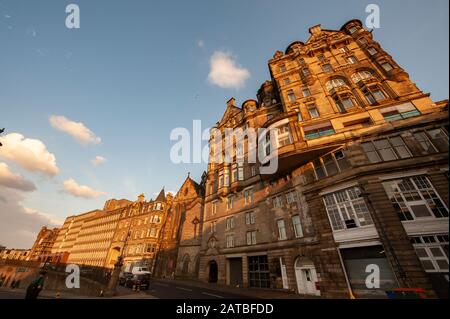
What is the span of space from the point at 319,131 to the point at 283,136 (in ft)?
13.1

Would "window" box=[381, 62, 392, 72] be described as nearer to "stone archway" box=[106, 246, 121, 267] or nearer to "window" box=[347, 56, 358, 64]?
"window" box=[347, 56, 358, 64]

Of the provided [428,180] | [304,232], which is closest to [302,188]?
[304,232]

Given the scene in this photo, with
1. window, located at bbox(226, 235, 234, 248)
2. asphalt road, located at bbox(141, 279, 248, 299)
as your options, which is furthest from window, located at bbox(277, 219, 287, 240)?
window, located at bbox(226, 235, 234, 248)

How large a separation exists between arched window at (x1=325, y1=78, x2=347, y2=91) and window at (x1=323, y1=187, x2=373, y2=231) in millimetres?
15450

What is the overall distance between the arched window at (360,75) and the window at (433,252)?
19.5 metres

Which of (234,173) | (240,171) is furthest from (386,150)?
(234,173)

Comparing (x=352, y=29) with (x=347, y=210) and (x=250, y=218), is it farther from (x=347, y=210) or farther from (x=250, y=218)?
(x=250, y=218)

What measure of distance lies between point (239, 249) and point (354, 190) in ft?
53.6

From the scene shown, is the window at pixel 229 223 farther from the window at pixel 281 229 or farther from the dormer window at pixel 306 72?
the dormer window at pixel 306 72

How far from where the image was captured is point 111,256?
179ft

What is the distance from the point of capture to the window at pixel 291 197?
20.8 m

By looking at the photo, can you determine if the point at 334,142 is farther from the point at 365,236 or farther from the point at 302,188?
the point at 365,236

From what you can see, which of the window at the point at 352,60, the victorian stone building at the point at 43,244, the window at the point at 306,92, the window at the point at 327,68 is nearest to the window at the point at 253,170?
the window at the point at 306,92

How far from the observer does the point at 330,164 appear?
1844 centimetres
